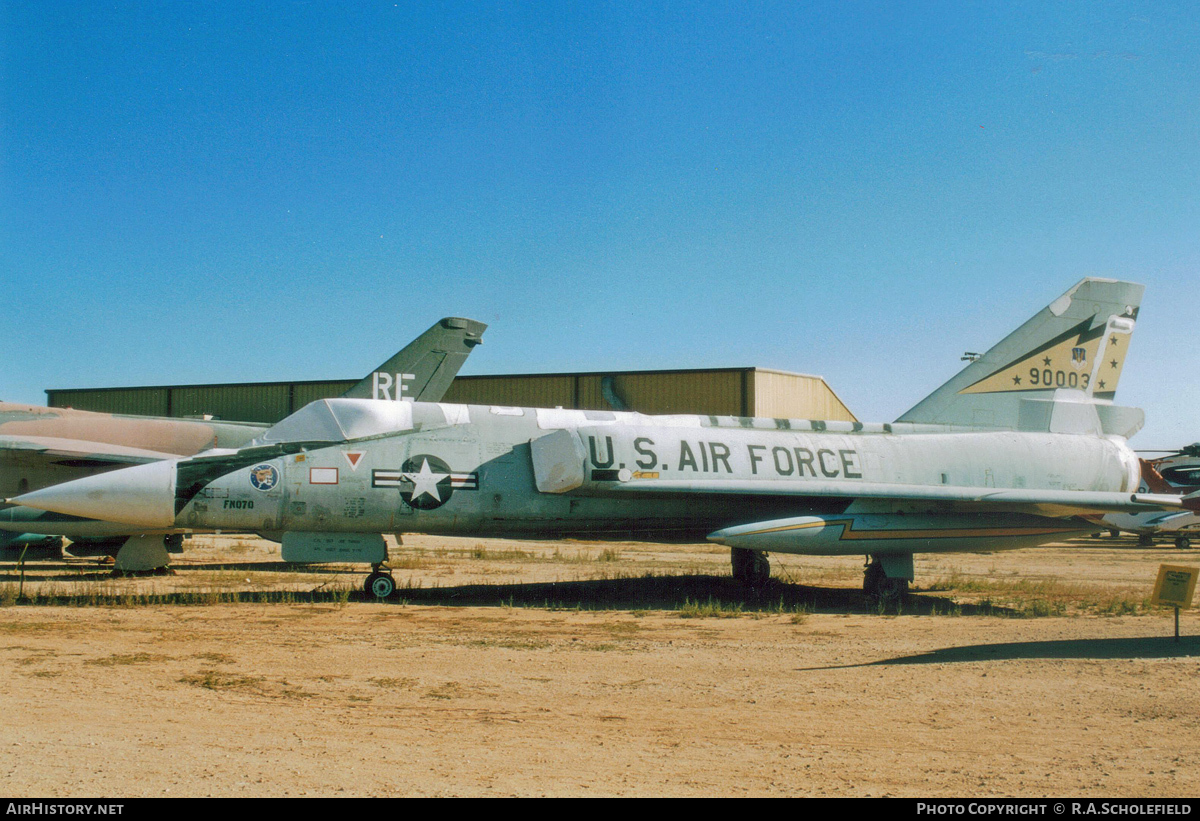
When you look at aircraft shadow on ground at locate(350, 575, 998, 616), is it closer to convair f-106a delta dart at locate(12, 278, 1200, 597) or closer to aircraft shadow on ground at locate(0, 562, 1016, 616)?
aircraft shadow on ground at locate(0, 562, 1016, 616)

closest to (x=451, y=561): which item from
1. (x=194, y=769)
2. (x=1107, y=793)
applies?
(x=194, y=769)

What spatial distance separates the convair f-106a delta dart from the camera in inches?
426

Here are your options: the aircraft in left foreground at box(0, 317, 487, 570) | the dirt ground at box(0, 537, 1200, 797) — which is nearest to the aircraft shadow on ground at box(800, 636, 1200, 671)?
the dirt ground at box(0, 537, 1200, 797)

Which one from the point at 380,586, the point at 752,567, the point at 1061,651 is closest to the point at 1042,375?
the point at 752,567

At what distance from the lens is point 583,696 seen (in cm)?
622

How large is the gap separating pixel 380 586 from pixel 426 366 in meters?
8.16

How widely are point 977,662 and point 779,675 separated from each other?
6.18 ft

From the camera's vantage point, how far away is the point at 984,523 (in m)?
12.4

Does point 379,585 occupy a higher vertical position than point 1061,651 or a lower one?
higher

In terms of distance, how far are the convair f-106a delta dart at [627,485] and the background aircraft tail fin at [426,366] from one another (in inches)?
267

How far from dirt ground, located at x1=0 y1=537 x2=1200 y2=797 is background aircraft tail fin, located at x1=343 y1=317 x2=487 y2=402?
267 inches

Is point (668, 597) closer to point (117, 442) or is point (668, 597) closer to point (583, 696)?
point (583, 696)

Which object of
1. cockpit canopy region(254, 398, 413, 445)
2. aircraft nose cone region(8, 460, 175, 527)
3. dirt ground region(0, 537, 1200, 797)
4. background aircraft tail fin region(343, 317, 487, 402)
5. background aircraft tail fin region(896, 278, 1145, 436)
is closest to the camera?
dirt ground region(0, 537, 1200, 797)

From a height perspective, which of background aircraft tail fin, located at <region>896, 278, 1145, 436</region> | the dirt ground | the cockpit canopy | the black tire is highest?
background aircraft tail fin, located at <region>896, 278, 1145, 436</region>
